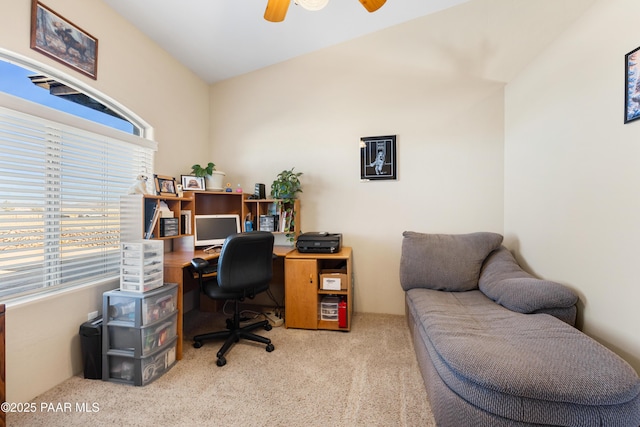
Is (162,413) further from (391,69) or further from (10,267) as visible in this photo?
(391,69)

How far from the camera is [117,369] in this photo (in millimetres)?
1818

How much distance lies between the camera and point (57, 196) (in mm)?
1791

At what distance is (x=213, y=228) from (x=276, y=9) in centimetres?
216

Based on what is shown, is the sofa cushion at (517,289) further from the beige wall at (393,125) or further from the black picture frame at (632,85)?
the black picture frame at (632,85)

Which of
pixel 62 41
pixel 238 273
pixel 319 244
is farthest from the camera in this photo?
pixel 319 244

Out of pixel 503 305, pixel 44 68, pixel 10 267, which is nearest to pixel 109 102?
pixel 44 68

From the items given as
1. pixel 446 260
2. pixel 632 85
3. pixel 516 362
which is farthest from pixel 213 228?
pixel 632 85

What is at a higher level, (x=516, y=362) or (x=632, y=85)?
(x=632, y=85)

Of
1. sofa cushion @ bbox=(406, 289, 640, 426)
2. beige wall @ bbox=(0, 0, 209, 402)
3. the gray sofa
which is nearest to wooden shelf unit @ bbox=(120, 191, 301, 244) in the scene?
beige wall @ bbox=(0, 0, 209, 402)

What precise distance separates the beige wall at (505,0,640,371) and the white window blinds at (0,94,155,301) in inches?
136

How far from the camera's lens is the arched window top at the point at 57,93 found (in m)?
Answer: 1.59

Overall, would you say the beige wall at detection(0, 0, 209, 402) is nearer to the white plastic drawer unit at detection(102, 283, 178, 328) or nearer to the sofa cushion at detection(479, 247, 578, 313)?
the white plastic drawer unit at detection(102, 283, 178, 328)

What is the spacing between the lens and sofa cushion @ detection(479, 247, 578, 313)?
1.64 m

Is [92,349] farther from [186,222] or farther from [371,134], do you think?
[371,134]
